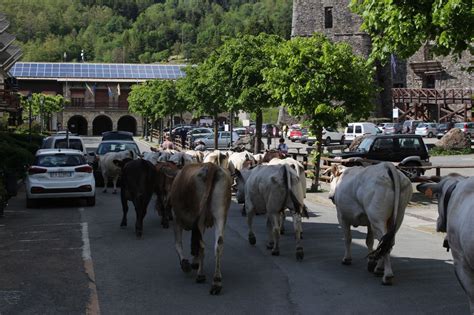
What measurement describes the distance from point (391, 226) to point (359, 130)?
44666 mm

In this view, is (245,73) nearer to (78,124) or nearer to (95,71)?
(78,124)

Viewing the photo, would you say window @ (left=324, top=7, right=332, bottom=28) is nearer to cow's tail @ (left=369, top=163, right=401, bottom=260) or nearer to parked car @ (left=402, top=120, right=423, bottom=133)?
parked car @ (left=402, top=120, right=423, bottom=133)

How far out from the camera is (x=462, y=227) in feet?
21.5

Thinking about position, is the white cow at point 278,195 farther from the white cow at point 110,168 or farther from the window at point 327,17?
the window at point 327,17

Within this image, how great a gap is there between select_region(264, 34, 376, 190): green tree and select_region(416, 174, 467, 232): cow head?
1435 centimetres

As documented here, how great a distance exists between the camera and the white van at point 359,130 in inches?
2072

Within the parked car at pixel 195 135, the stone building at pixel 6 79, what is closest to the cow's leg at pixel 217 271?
the stone building at pixel 6 79

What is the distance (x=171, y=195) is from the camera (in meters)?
10.5

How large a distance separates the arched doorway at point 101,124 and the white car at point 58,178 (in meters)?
82.5

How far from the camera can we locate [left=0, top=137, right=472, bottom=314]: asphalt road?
8391 millimetres

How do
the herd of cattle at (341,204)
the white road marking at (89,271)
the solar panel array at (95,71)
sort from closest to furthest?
the herd of cattle at (341,204) < the white road marking at (89,271) < the solar panel array at (95,71)

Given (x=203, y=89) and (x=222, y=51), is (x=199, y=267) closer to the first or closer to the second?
(x=222, y=51)

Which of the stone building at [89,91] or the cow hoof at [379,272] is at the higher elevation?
the stone building at [89,91]

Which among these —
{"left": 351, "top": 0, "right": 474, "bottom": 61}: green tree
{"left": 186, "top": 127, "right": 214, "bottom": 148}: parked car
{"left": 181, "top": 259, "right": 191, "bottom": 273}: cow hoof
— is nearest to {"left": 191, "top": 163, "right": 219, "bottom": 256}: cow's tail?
{"left": 181, "top": 259, "right": 191, "bottom": 273}: cow hoof
